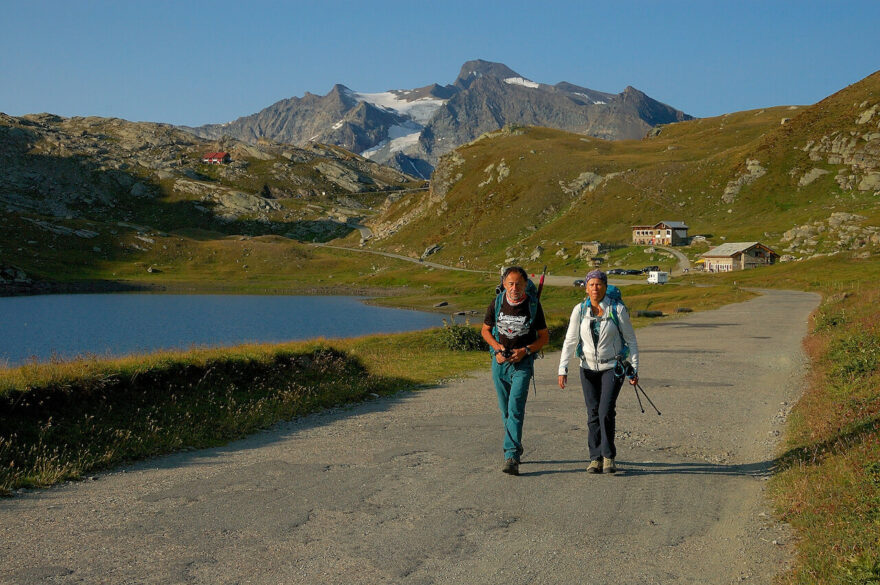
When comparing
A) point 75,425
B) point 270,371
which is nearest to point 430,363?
point 270,371

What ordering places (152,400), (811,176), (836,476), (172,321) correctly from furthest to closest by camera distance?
(811,176), (172,321), (152,400), (836,476)

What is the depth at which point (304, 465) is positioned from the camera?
1265 cm

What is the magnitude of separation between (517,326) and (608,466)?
116 inches

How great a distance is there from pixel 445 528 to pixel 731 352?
26.5 metres

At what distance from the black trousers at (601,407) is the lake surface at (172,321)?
37655 mm

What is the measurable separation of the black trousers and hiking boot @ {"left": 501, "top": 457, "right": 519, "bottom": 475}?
142 centimetres

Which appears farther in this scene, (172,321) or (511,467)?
(172,321)

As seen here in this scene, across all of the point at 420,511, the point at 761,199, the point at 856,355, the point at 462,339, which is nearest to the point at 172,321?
the point at 462,339

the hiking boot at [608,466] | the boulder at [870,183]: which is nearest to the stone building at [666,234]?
the boulder at [870,183]

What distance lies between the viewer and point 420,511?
10031 mm

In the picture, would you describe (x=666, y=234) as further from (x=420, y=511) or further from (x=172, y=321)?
(x=420, y=511)

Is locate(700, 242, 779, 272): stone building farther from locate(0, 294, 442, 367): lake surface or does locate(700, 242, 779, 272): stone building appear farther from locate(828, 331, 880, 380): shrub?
locate(828, 331, 880, 380): shrub

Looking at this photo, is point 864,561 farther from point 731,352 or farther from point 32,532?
point 731,352

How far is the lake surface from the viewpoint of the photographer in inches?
2557
